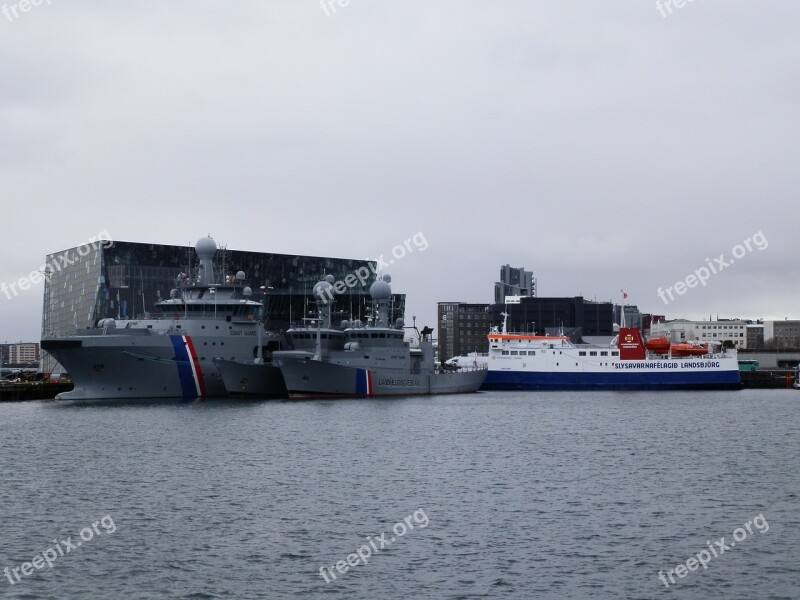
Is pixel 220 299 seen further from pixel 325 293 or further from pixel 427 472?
pixel 427 472

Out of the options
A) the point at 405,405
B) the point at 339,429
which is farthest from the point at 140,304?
the point at 339,429

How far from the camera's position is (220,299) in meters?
72.9

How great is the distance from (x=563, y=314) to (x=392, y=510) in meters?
143

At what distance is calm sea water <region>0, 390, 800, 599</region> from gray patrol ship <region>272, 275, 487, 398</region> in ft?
62.3

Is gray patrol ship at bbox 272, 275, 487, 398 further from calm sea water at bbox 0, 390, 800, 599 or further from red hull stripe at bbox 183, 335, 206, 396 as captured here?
calm sea water at bbox 0, 390, 800, 599

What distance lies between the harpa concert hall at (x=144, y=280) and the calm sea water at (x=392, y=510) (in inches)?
1850

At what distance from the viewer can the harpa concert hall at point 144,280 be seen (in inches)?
3920

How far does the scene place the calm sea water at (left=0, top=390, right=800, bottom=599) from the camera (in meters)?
21.0

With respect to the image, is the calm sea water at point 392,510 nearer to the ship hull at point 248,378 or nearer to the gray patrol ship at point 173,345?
the gray patrol ship at point 173,345

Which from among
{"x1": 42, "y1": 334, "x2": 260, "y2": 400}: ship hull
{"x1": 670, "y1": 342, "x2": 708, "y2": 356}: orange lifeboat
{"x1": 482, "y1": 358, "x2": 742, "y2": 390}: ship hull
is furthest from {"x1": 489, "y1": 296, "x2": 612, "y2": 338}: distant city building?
{"x1": 42, "y1": 334, "x2": 260, "y2": 400}: ship hull

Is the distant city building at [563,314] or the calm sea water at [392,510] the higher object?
the distant city building at [563,314]

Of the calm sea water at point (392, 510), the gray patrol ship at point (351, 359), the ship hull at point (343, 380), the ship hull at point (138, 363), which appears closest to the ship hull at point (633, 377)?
the gray patrol ship at point (351, 359)

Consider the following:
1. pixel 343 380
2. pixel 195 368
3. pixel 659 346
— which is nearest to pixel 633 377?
pixel 659 346

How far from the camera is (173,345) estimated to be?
225 feet
